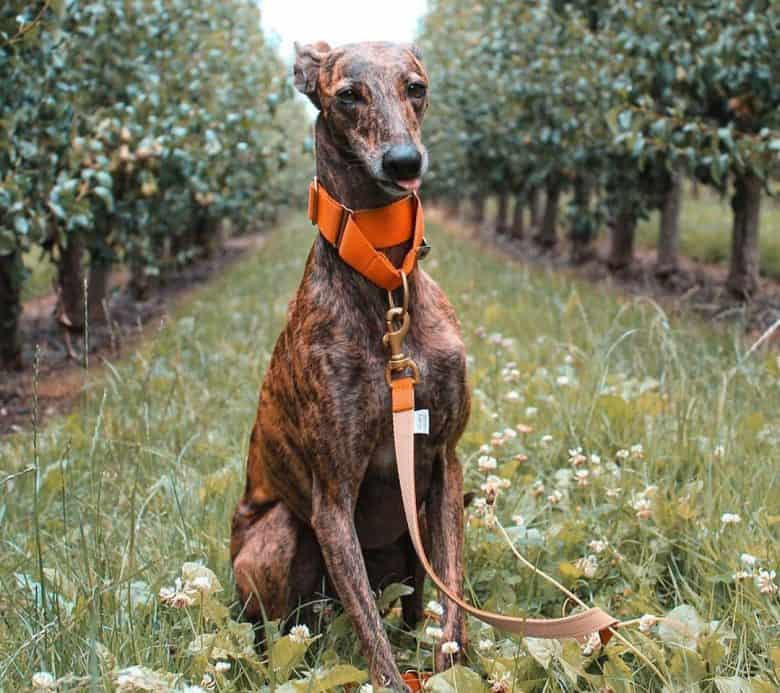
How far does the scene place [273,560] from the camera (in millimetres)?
2711

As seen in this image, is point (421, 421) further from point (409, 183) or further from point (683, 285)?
point (683, 285)

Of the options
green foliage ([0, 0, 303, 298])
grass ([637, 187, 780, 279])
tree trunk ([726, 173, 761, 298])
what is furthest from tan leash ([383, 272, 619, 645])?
grass ([637, 187, 780, 279])

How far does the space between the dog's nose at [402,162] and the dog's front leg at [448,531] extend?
30.8 inches

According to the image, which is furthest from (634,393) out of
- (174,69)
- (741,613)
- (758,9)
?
(174,69)

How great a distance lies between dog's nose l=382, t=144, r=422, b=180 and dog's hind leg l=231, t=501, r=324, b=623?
1105mm

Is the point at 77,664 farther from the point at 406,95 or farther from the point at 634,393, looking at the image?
the point at 634,393

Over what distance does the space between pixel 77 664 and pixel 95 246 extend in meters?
6.30

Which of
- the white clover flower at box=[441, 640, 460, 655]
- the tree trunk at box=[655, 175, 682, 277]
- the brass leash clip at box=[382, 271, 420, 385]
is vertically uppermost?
the brass leash clip at box=[382, 271, 420, 385]

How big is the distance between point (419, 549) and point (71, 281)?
267 inches

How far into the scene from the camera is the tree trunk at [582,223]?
40.5ft

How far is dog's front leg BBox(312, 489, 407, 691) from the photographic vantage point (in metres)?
2.34

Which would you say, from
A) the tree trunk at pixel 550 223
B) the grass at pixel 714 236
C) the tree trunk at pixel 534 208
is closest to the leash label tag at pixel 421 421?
the grass at pixel 714 236

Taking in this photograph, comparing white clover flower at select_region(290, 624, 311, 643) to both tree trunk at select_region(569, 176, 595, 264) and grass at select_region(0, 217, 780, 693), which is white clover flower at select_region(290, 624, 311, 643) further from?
tree trunk at select_region(569, 176, 595, 264)

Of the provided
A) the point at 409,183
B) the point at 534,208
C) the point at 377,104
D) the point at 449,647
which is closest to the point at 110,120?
the point at 377,104
